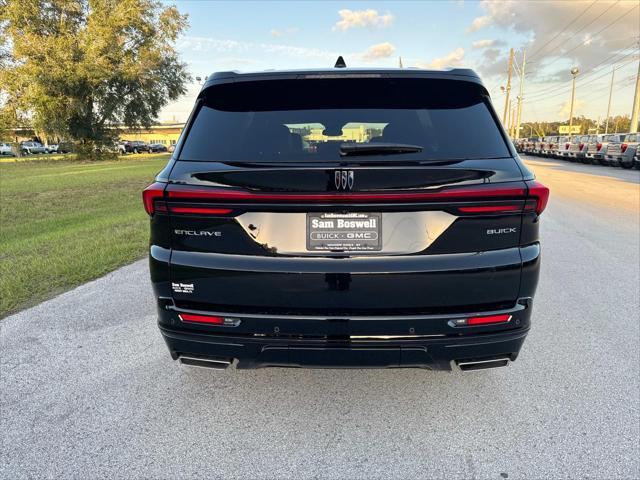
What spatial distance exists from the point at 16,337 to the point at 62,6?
133 ft

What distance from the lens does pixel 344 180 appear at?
2283 mm

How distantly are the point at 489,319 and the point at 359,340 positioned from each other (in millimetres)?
688

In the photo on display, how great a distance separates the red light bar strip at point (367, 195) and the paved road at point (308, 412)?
134cm

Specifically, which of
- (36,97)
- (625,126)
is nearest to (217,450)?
(36,97)

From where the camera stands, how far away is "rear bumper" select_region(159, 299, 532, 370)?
2.39m

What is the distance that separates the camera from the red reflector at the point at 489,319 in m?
2.40

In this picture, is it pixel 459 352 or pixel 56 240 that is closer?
pixel 459 352

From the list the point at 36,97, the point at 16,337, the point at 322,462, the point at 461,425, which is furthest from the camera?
the point at 36,97

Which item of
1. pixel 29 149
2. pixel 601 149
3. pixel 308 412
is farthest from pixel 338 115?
pixel 29 149

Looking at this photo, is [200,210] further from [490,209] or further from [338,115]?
[490,209]

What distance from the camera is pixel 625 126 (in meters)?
106

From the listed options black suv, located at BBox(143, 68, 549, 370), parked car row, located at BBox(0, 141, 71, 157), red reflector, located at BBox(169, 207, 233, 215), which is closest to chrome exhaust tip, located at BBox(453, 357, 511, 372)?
black suv, located at BBox(143, 68, 549, 370)

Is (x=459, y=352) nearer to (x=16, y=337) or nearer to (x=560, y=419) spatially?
(x=560, y=419)

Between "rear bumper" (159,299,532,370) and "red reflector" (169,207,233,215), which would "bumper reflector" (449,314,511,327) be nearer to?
"rear bumper" (159,299,532,370)
